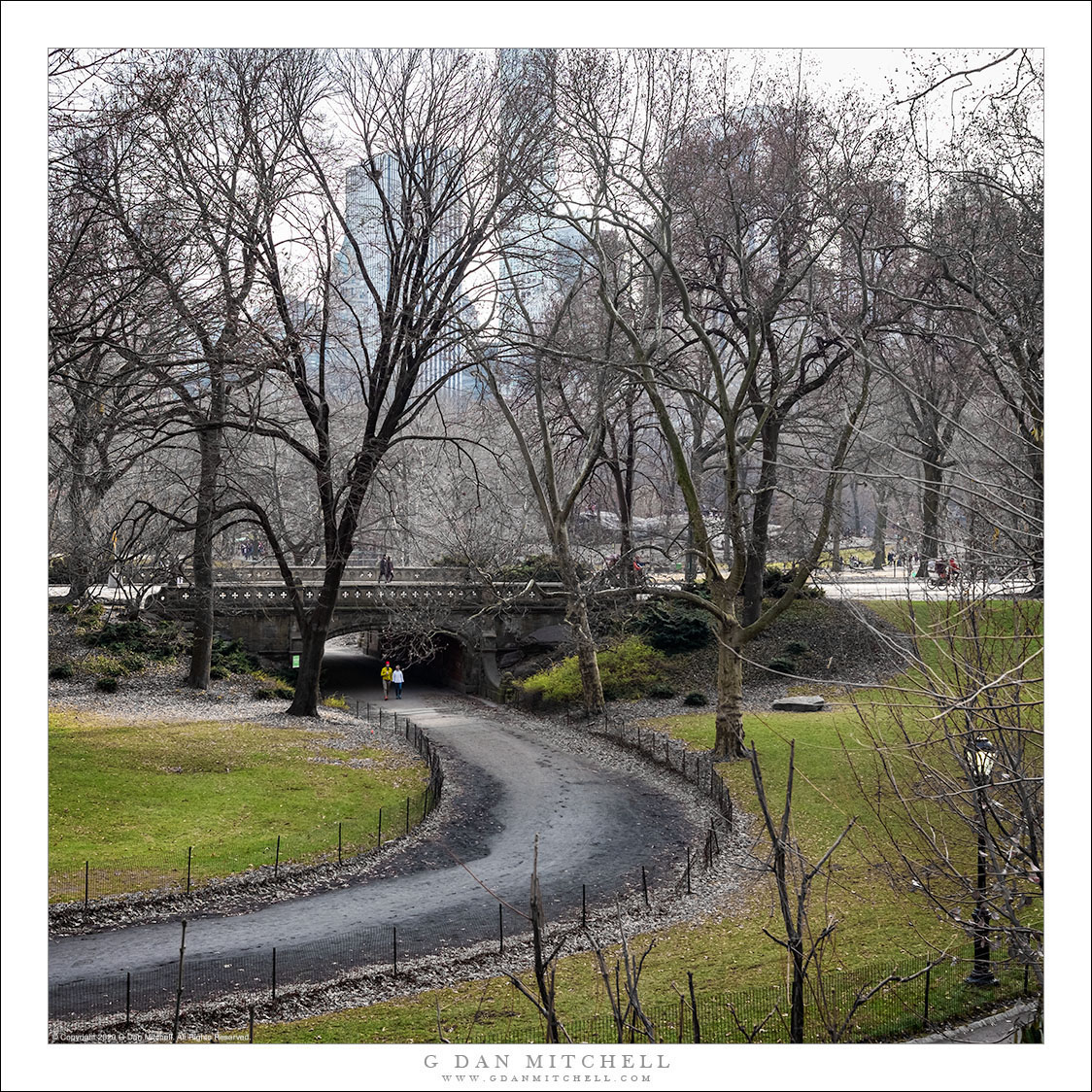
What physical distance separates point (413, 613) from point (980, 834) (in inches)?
761

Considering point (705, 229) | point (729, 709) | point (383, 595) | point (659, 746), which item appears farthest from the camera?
point (383, 595)

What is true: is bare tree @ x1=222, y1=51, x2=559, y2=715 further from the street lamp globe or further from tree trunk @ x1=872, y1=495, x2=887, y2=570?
the street lamp globe

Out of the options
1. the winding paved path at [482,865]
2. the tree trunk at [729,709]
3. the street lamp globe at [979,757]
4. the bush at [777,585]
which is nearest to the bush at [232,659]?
the winding paved path at [482,865]

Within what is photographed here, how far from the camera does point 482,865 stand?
1203cm

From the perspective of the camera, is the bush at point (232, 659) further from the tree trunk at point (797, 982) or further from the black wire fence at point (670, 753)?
the tree trunk at point (797, 982)

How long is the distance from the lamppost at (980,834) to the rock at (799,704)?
37.8 feet

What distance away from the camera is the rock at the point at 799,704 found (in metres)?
19.7

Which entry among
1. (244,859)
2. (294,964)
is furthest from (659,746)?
(294,964)

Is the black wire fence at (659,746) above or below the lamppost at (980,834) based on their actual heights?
below

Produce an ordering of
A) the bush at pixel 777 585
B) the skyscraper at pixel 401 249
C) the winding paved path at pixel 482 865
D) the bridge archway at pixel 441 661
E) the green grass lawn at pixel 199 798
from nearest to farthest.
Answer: the winding paved path at pixel 482 865 < the green grass lawn at pixel 199 798 < the skyscraper at pixel 401 249 < the bush at pixel 777 585 < the bridge archway at pixel 441 661

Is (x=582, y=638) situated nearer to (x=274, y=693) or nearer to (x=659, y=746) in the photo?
(x=659, y=746)

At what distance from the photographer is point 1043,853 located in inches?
207

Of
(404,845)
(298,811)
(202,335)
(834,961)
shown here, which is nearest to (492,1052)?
(834,961)

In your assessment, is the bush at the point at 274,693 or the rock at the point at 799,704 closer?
the rock at the point at 799,704
